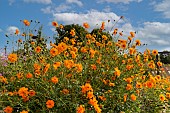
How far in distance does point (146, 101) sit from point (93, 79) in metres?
0.95

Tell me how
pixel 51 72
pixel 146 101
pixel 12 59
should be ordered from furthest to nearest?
pixel 146 101, pixel 51 72, pixel 12 59

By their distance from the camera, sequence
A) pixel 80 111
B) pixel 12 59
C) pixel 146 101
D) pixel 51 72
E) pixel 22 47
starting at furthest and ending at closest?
pixel 22 47, pixel 146 101, pixel 51 72, pixel 12 59, pixel 80 111

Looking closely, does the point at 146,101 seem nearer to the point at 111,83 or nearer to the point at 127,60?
the point at 127,60

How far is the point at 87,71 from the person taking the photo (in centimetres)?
423

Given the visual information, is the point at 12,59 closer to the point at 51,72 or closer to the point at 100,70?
the point at 51,72

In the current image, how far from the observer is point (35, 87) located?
4023 millimetres

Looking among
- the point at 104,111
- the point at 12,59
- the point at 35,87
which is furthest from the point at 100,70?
the point at 12,59

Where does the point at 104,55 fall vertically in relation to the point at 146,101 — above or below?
above

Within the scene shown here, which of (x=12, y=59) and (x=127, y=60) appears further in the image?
(x=127, y=60)

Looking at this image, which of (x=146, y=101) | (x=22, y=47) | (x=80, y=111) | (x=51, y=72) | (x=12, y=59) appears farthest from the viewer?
(x=22, y=47)

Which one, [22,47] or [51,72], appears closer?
[51,72]

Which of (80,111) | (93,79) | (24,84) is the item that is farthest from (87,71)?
(80,111)

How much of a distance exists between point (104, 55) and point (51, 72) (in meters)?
1.11

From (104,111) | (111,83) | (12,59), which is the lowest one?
(104,111)
